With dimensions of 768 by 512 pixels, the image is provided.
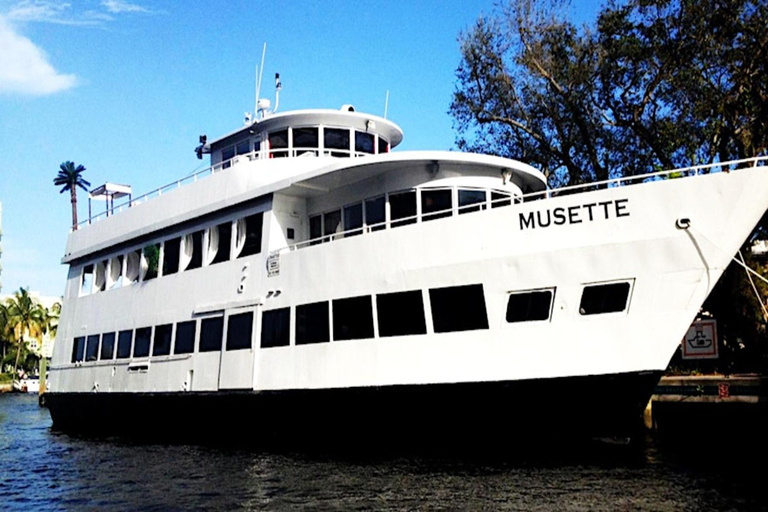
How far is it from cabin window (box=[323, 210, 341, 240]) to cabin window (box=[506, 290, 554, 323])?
15.1 ft

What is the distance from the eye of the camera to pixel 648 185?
1090cm

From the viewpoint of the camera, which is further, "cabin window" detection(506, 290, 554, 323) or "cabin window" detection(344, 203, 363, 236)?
"cabin window" detection(344, 203, 363, 236)

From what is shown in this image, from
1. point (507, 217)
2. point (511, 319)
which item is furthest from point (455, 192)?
point (511, 319)

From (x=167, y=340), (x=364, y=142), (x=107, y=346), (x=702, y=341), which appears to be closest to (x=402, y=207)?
(x=364, y=142)

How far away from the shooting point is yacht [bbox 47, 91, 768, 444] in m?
10.8

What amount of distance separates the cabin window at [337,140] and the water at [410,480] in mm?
7169

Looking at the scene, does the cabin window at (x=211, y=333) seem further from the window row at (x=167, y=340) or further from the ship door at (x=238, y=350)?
the ship door at (x=238, y=350)

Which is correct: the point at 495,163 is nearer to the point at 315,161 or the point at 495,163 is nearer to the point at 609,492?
the point at 315,161

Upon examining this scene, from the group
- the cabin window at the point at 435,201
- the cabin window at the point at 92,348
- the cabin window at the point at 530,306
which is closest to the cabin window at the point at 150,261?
the cabin window at the point at 92,348

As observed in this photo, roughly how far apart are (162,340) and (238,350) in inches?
124

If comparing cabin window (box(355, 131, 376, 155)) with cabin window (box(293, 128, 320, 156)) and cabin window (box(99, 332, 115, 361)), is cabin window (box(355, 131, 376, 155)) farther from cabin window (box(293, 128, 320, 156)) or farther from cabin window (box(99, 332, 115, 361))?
cabin window (box(99, 332, 115, 361))

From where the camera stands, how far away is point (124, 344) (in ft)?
61.7

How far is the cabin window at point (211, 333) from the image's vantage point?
15633 millimetres

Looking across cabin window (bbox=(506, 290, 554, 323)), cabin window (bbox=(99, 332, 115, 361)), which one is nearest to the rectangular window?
cabin window (bbox=(506, 290, 554, 323))
